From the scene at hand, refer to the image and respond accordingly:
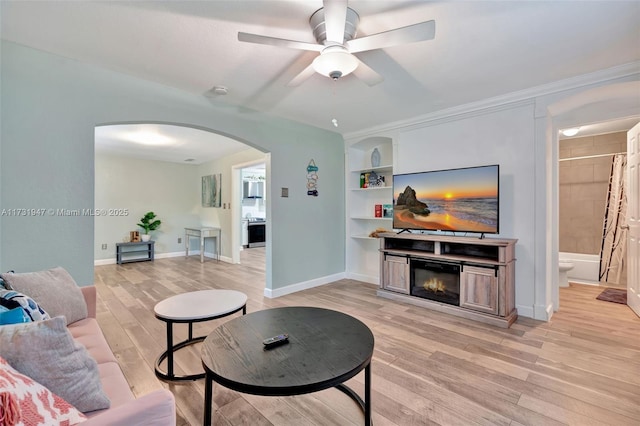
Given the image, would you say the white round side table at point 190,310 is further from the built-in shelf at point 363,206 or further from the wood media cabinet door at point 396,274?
the built-in shelf at point 363,206

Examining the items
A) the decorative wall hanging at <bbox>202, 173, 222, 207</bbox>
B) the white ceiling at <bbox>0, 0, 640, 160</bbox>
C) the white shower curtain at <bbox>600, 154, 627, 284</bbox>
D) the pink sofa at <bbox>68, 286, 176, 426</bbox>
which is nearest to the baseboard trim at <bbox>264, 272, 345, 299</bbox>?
the pink sofa at <bbox>68, 286, 176, 426</bbox>

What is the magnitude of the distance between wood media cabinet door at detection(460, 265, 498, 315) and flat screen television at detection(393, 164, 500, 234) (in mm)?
464

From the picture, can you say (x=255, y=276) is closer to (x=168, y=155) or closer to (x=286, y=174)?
(x=286, y=174)

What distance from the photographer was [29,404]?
816 millimetres

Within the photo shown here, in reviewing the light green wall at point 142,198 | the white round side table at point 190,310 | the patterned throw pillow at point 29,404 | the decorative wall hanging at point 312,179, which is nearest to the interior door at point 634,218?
the decorative wall hanging at point 312,179

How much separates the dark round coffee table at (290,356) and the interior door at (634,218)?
3542 millimetres

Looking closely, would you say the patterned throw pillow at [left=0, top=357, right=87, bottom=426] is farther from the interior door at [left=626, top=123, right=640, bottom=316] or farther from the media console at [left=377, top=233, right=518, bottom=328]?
the interior door at [left=626, top=123, right=640, bottom=316]

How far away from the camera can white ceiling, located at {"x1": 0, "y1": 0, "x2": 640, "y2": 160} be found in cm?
184

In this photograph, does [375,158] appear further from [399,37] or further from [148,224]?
[148,224]

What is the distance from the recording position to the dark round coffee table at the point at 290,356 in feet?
4.10

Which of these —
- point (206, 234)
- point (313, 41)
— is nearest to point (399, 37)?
point (313, 41)

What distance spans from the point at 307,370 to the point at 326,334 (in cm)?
38

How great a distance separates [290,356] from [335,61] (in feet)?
5.86

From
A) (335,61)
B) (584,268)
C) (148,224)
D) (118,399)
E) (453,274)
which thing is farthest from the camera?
(148,224)
